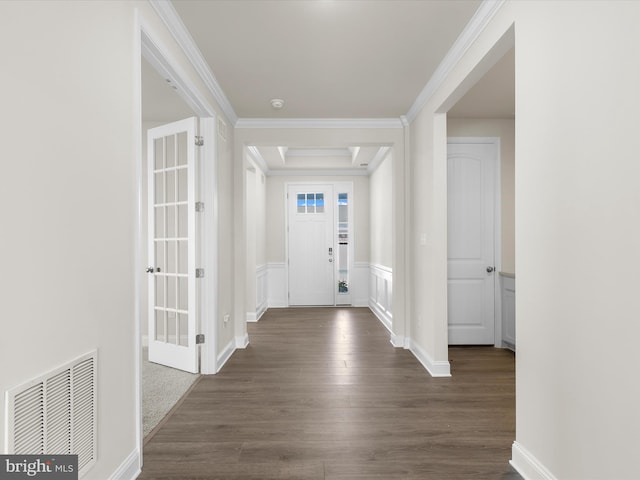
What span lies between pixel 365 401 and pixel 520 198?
1835 mm

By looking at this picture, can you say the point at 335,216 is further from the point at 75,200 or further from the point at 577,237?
the point at 75,200

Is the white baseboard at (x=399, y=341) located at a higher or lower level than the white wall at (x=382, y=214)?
lower

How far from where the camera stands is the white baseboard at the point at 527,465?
1763 millimetres

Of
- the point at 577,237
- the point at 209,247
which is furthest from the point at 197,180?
the point at 577,237

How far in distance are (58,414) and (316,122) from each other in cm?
369

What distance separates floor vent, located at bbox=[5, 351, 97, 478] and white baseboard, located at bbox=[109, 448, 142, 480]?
0.28 metres

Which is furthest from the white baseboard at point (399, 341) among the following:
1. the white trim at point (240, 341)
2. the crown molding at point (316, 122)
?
the crown molding at point (316, 122)

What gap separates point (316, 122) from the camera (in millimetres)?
4332

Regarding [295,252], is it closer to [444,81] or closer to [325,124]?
[325,124]

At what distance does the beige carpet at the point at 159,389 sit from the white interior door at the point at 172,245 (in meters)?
0.10

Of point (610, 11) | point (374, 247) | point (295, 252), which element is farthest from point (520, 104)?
point (295, 252)

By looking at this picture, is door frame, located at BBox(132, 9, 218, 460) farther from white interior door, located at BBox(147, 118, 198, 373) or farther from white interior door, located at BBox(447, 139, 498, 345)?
white interior door, located at BBox(447, 139, 498, 345)

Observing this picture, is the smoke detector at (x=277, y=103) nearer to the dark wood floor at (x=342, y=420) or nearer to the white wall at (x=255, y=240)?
the white wall at (x=255, y=240)

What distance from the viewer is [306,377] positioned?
3373mm
